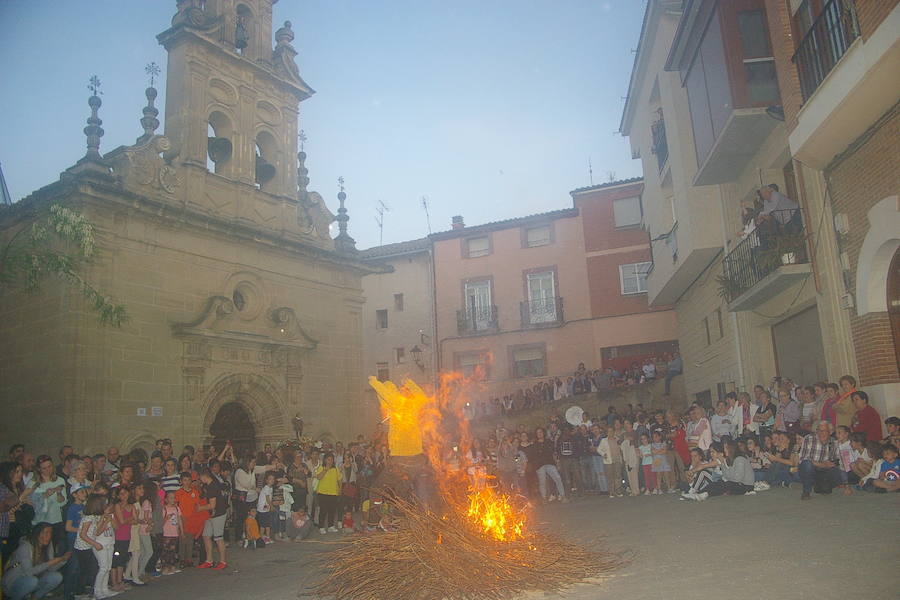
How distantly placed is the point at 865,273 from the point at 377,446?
10.2m

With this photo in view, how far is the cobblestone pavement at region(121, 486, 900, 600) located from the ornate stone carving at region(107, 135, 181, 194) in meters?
9.69

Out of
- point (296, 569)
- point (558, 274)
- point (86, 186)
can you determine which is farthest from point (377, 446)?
point (558, 274)

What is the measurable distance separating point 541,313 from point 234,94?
662 inches

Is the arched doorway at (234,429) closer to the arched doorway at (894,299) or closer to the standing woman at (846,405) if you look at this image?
the standing woman at (846,405)

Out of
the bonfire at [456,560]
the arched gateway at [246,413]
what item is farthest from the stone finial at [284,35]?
the bonfire at [456,560]

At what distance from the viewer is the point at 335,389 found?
20.8 metres

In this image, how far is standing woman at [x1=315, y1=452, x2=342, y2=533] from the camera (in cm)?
1348

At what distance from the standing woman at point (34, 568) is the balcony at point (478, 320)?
2430cm

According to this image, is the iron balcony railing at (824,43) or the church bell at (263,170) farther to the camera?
the church bell at (263,170)

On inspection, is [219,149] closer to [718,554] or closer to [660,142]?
[660,142]

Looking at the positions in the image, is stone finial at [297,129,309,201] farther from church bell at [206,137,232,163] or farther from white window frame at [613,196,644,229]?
white window frame at [613,196,644,229]

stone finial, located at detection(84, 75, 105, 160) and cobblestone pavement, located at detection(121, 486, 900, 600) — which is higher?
stone finial, located at detection(84, 75, 105, 160)

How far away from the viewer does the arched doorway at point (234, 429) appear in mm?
17781

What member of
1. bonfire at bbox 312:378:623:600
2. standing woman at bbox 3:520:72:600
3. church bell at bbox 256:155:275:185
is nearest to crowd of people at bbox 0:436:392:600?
standing woman at bbox 3:520:72:600
